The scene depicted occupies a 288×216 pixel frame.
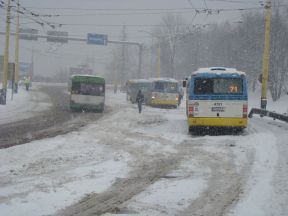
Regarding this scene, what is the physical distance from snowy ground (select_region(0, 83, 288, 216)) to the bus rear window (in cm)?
203

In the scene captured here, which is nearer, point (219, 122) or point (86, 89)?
point (219, 122)

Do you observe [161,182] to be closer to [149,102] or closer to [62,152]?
[62,152]

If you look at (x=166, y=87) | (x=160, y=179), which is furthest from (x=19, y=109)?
(x=160, y=179)

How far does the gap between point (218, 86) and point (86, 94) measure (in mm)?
14933

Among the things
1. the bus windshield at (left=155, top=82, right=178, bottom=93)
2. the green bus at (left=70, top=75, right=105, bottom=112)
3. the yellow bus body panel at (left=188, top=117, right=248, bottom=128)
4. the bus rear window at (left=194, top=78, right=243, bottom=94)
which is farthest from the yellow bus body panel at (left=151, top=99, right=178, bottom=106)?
the yellow bus body panel at (left=188, top=117, right=248, bottom=128)

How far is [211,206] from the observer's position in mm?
8578

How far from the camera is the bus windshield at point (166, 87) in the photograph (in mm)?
43406

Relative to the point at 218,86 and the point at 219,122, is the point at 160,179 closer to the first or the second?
the point at 219,122

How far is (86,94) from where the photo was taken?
33625mm

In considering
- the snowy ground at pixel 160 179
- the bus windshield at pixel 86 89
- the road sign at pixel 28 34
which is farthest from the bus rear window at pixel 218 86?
the road sign at pixel 28 34

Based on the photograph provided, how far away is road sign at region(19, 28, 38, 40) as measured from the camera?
60066 mm

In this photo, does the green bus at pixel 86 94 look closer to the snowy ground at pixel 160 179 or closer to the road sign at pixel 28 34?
the snowy ground at pixel 160 179

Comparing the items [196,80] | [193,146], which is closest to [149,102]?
[196,80]

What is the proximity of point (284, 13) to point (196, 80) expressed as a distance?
58.1m
